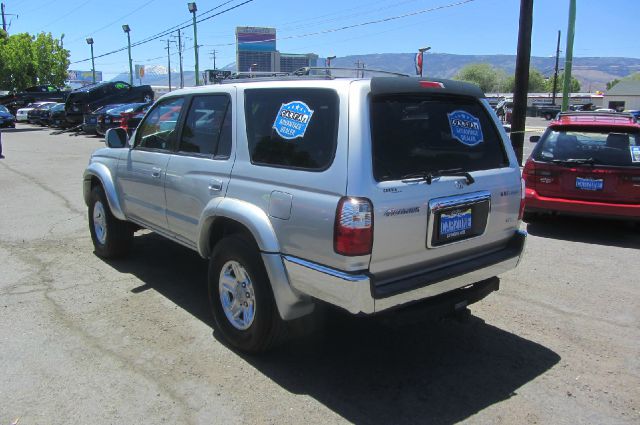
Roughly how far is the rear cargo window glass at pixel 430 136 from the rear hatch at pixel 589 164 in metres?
3.63

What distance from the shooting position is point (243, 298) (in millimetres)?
3746

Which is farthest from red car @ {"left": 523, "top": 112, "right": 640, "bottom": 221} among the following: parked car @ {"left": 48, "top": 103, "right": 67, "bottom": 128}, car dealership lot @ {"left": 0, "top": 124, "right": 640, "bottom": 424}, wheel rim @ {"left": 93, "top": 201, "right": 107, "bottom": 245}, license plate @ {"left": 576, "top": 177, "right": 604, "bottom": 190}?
parked car @ {"left": 48, "top": 103, "right": 67, "bottom": 128}

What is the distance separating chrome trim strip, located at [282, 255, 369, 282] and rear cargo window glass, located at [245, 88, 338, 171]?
1.82ft

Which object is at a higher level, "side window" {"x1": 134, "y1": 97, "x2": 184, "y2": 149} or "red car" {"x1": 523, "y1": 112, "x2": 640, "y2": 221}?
"side window" {"x1": 134, "y1": 97, "x2": 184, "y2": 149}

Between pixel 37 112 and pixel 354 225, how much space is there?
119 ft

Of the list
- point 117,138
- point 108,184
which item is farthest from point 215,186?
point 108,184

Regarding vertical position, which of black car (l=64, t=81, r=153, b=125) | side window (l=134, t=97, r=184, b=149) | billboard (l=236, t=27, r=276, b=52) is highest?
billboard (l=236, t=27, r=276, b=52)

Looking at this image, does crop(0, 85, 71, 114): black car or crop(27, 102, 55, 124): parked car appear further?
crop(0, 85, 71, 114): black car

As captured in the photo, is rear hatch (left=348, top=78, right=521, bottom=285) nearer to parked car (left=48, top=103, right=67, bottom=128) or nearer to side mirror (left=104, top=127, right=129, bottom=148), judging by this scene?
side mirror (left=104, top=127, right=129, bottom=148)

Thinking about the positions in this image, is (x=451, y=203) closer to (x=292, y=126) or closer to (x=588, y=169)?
(x=292, y=126)

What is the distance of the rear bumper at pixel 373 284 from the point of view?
3.00 m

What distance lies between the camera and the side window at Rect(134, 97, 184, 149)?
4.71 metres

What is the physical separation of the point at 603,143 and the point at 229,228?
546 cm

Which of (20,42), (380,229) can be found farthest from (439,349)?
(20,42)
